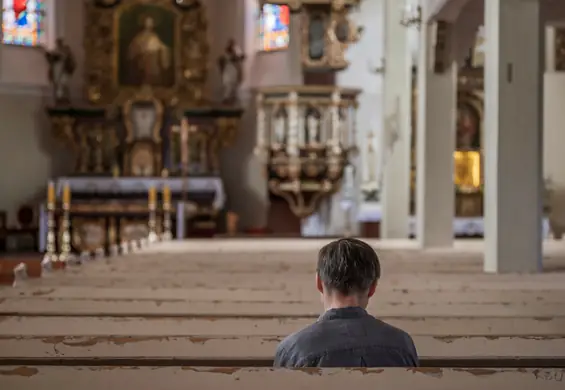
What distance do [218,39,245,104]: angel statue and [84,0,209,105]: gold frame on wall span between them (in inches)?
23.8

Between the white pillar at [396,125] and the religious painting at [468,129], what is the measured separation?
3.98 metres

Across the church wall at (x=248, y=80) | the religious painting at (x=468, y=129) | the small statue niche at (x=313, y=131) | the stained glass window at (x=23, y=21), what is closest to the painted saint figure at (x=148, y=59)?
the church wall at (x=248, y=80)

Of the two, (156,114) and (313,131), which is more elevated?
(156,114)

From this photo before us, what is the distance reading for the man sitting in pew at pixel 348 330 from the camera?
249 cm

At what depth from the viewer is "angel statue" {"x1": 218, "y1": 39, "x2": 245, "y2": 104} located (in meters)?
19.9

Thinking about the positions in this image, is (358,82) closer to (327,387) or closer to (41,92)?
(41,92)

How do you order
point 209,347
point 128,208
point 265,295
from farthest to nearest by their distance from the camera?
point 128,208, point 265,295, point 209,347

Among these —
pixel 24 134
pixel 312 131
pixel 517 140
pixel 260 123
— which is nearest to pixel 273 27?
pixel 260 123

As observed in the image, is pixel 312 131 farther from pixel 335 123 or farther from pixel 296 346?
pixel 296 346

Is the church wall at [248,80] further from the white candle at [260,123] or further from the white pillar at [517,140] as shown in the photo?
the white pillar at [517,140]

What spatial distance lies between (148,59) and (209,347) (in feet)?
58.1

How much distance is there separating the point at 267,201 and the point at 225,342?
16.7 meters

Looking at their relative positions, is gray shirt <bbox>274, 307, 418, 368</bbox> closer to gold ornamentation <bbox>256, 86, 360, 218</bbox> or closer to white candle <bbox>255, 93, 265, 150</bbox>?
gold ornamentation <bbox>256, 86, 360, 218</bbox>

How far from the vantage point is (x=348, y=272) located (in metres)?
2.55
